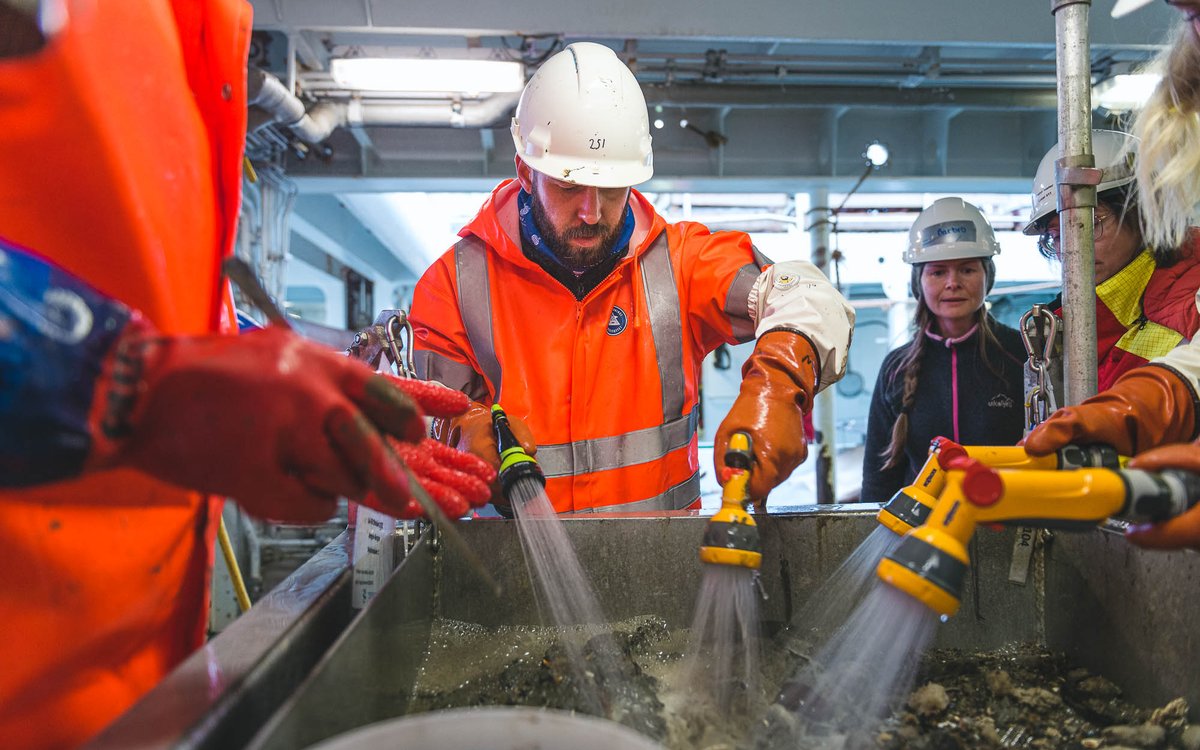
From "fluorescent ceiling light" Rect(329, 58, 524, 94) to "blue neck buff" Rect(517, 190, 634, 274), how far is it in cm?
211

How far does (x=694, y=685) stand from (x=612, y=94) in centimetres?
161

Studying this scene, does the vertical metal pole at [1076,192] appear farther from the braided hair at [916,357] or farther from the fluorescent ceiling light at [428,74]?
Answer: the fluorescent ceiling light at [428,74]

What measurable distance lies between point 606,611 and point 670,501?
0.60 meters

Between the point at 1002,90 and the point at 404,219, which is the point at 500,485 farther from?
the point at 404,219

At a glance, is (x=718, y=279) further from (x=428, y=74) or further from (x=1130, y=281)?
(x=428, y=74)

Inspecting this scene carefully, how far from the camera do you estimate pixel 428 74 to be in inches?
155

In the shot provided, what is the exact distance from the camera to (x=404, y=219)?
7230 millimetres

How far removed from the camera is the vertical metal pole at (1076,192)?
152cm

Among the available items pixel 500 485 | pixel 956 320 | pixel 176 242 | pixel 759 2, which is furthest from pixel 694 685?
pixel 759 2

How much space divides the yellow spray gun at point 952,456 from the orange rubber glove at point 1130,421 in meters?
0.02

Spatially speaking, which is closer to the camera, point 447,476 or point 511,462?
point 447,476

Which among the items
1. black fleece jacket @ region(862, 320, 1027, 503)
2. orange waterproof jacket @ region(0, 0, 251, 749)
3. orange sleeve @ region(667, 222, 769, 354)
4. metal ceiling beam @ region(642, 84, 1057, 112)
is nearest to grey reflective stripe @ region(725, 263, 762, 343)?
orange sleeve @ region(667, 222, 769, 354)

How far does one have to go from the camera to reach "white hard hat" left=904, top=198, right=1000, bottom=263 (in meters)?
3.22

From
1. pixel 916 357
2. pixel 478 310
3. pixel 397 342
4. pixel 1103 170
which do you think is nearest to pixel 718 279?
pixel 478 310
